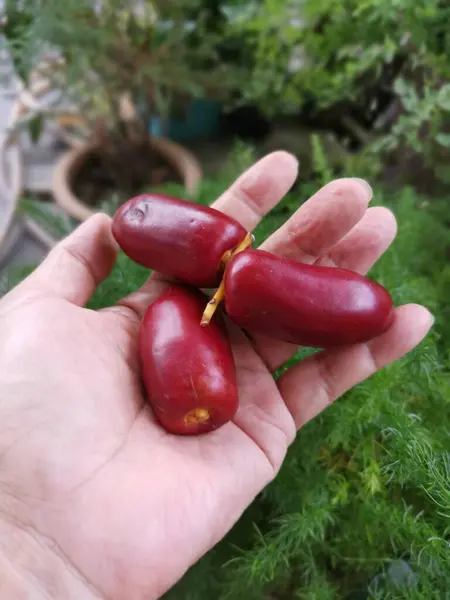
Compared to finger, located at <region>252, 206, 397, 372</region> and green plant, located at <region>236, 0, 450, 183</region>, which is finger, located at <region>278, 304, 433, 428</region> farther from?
green plant, located at <region>236, 0, 450, 183</region>

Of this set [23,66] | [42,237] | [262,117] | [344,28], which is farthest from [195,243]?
[262,117]

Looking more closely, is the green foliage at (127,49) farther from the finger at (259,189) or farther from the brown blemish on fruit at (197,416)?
the brown blemish on fruit at (197,416)

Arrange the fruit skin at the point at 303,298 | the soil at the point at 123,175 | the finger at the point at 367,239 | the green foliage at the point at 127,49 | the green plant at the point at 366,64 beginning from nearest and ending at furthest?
the fruit skin at the point at 303,298 → the finger at the point at 367,239 → the green plant at the point at 366,64 → the green foliage at the point at 127,49 → the soil at the point at 123,175

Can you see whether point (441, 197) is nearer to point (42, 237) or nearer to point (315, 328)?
point (315, 328)

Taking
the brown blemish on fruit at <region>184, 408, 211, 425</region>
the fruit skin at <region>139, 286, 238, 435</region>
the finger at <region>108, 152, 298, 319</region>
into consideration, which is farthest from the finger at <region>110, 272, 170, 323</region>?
the brown blemish on fruit at <region>184, 408, 211, 425</region>

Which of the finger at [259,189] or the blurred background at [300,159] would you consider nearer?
the blurred background at [300,159]

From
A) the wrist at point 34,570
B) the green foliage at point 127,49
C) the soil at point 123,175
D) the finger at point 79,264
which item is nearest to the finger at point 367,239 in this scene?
the finger at point 79,264

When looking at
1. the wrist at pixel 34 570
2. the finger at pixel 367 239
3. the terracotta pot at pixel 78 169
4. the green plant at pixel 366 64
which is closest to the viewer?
the wrist at pixel 34 570

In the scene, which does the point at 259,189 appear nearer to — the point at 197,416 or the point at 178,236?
the point at 178,236
